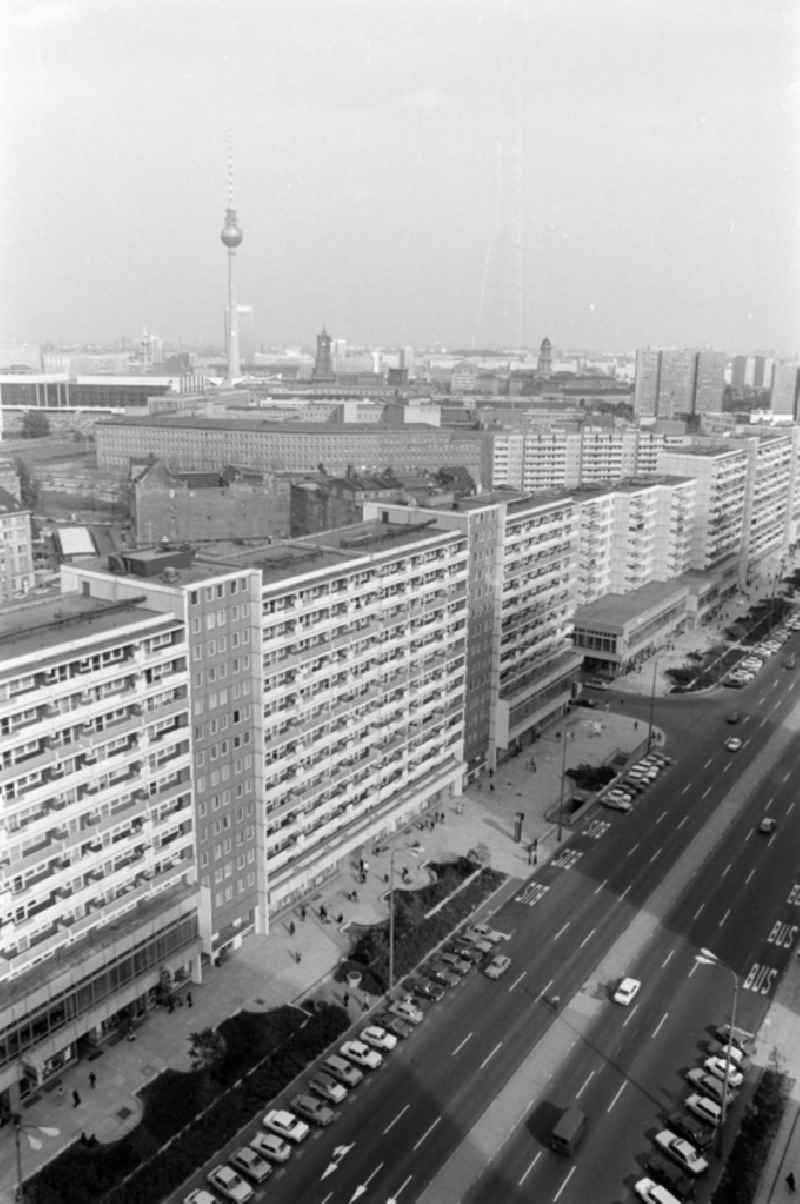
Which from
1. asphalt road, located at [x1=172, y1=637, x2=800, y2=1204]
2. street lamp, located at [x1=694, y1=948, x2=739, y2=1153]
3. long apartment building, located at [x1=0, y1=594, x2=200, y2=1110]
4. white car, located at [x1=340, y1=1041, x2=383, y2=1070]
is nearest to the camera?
asphalt road, located at [x1=172, y1=637, x2=800, y2=1204]

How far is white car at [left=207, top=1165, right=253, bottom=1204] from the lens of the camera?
32.6 metres

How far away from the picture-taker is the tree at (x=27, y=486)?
153 meters

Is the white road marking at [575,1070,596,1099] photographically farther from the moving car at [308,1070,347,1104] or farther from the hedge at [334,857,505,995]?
the hedge at [334,857,505,995]

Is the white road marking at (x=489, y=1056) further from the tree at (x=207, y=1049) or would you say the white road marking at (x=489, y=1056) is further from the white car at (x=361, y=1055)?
the tree at (x=207, y=1049)

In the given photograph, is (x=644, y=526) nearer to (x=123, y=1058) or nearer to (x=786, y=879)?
(x=786, y=879)

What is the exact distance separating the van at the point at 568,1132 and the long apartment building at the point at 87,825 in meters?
15.6

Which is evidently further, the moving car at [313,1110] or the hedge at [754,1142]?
the moving car at [313,1110]

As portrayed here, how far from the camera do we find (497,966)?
146ft

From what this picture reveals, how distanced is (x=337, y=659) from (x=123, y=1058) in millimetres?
18394

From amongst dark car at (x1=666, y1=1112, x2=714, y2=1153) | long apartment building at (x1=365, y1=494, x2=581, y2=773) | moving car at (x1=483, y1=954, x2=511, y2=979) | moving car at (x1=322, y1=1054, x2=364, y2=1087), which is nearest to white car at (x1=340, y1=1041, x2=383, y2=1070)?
moving car at (x1=322, y1=1054, x2=364, y2=1087)

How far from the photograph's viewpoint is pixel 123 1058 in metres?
38.6

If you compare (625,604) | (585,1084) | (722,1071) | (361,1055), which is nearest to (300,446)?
(625,604)

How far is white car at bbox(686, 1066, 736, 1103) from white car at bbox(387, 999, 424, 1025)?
10083 millimetres

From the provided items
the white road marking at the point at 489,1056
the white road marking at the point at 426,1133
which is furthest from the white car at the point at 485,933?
the white road marking at the point at 426,1133
